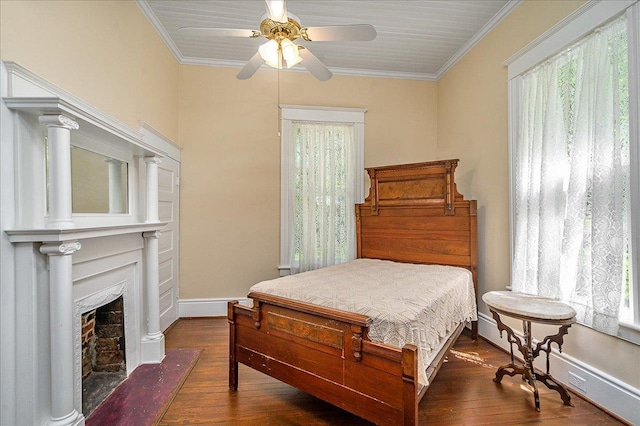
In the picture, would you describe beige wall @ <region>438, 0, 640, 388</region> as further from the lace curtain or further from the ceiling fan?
the ceiling fan

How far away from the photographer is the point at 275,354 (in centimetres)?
A: 184

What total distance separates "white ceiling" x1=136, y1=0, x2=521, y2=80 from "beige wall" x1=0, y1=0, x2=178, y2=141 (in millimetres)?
290

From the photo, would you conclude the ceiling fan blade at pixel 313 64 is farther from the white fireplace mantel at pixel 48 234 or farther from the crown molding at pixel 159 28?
the white fireplace mantel at pixel 48 234

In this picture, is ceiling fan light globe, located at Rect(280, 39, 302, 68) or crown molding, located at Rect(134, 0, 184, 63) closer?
ceiling fan light globe, located at Rect(280, 39, 302, 68)

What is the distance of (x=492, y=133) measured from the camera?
2893 millimetres

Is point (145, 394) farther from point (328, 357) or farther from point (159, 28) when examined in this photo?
point (159, 28)

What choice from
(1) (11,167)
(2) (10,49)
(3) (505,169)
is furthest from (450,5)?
(1) (11,167)

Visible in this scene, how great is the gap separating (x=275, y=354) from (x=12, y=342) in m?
1.32

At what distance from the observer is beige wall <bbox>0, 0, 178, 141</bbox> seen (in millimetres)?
1449

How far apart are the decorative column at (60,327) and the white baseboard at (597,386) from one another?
3.17 meters

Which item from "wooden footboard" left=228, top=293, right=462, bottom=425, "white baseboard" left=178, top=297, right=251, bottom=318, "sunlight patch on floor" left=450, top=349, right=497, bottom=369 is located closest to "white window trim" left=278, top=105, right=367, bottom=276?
"white baseboard" left=178, top=297, right=251, bottom=318

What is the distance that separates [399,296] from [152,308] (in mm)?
2087

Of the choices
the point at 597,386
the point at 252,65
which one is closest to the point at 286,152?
the point at 252,65

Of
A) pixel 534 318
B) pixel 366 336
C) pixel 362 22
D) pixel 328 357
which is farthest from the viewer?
pixel 362 22
